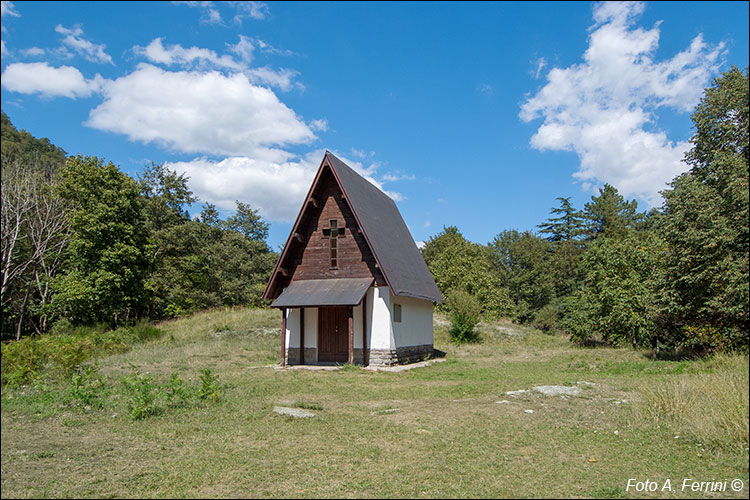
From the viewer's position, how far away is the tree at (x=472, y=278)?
5166cm

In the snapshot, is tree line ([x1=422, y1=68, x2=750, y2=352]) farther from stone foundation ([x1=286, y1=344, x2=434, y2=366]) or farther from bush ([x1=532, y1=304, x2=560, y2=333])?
stone foundation ([x1=286, y1=344, x2=434, y2=366])

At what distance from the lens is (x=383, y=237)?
21078mm

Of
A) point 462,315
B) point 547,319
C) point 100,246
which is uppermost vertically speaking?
point 100,246

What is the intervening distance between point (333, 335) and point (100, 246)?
23.1 metres

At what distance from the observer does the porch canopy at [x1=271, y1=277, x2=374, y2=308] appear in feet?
→ 58.1

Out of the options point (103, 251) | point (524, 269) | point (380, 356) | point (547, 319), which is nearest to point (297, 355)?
point (380, 356)

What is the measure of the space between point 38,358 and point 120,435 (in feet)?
18.6

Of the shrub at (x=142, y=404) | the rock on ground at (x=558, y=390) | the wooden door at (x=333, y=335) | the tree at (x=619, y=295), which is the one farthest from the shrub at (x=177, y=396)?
the tree at (x=619, y=295)

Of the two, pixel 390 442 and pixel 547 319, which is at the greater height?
pixel 390 442

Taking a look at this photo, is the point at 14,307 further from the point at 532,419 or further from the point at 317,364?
the point at 532,419

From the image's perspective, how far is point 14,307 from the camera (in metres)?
30.9

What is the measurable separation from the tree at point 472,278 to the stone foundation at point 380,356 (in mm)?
28467

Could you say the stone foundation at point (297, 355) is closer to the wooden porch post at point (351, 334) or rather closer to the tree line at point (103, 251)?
the wooden porch post at point (351, 334)

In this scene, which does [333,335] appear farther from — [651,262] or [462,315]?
[651,262]
